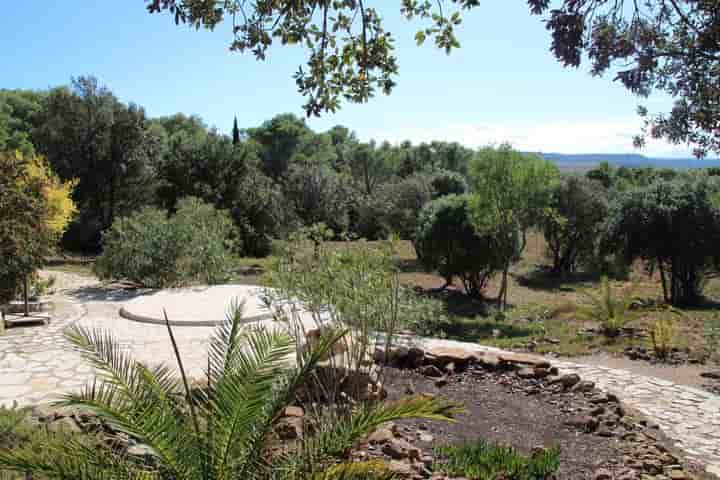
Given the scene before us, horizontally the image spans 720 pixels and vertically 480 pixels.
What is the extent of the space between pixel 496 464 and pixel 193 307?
7025 mm

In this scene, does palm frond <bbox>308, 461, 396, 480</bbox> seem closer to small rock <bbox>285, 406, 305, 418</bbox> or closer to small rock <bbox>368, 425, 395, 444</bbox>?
small rock <bbox>368, 425, 395, 444</bbox>

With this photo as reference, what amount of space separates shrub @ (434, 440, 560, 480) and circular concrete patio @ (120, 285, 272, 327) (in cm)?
473

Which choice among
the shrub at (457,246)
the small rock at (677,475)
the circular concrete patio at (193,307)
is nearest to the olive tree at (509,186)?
the shrub at (457,246)

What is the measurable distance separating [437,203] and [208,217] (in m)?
6.90

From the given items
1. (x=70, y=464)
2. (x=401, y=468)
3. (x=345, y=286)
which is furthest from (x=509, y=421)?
(x=70, y=464)

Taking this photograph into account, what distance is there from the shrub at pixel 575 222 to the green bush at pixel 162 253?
46.9ft

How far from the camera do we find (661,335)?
774 cm

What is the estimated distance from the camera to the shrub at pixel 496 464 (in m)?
3.59

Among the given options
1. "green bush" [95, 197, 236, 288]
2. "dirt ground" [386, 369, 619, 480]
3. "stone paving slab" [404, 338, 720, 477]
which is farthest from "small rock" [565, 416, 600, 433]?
"green bush" [95, 197, 236, 288]

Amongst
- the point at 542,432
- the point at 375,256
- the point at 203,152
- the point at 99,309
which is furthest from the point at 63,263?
the point at 542,432

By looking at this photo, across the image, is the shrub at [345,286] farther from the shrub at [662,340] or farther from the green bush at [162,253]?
the green bush at [162,253]

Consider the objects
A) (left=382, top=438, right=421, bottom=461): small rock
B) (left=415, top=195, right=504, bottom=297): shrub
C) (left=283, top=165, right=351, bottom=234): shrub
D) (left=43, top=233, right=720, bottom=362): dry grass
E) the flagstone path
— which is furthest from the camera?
(left=283, top=165, right=351, bottom=234): shrub

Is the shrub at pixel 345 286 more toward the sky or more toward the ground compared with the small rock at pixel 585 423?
more toward the sky

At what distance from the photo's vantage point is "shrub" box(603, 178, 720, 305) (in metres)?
14.0
